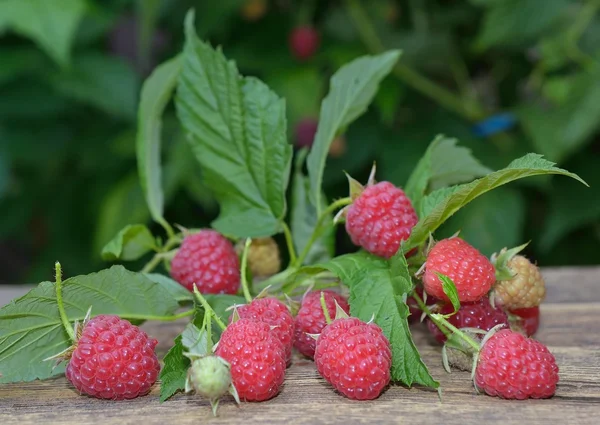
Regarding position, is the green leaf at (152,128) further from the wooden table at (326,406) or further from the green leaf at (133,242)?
the wooden table at (326,406)

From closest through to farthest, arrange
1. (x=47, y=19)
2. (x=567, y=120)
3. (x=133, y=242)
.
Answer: (x=133, y=242), (x=47, y=19), (x=567, y=120)

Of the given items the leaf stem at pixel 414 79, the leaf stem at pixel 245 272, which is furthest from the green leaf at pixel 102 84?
the leaf stem at pixel 245 272

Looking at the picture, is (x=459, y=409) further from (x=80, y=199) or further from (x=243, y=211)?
(x=80, y=199)

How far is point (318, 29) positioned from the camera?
149cm

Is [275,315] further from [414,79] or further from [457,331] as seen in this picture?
[414,79]

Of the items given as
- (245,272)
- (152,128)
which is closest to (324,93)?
(152,128)

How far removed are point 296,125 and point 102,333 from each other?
777 millimetres

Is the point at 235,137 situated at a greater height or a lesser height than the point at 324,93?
lesser

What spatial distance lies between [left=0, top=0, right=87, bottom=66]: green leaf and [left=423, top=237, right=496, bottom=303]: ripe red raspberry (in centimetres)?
70

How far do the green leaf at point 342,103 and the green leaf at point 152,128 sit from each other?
166 mm

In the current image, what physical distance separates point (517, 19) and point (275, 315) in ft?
2.74

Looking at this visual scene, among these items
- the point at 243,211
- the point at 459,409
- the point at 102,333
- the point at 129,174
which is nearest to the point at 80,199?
the point at 129,174

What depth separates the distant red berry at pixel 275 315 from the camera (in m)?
0.63

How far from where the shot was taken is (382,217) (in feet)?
2.14
